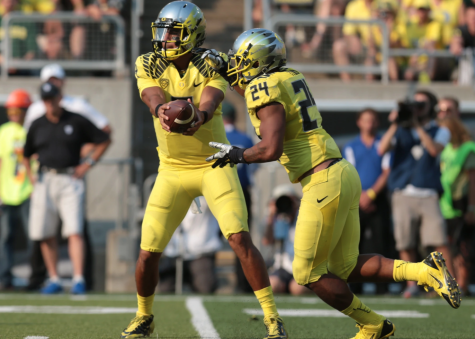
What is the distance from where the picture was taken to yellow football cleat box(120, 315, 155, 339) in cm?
487

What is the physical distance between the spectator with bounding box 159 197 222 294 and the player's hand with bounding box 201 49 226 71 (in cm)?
338

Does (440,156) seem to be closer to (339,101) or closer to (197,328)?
(339,101)

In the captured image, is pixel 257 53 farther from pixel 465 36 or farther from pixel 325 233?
pixel 465 36

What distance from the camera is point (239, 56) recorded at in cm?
453

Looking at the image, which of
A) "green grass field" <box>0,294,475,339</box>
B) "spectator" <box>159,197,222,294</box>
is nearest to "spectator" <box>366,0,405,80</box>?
"spectator" <box>159,197,222,294</box>

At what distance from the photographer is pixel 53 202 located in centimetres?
804

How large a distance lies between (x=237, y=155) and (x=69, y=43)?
270 inches

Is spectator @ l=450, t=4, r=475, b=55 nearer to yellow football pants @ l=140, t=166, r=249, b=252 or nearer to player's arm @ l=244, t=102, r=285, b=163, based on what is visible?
yellow football pants @ l=140, t=166, r=249, b=252

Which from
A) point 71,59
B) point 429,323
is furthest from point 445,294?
point 71,59

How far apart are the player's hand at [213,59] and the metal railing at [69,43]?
5637 mm

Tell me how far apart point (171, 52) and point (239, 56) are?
2.17 ft

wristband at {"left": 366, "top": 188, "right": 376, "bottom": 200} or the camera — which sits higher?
the camera

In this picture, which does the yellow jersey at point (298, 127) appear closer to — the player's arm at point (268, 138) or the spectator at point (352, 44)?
the player's arm at point (268, 138)

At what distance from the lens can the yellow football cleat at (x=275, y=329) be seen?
181 inches
